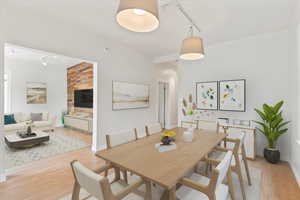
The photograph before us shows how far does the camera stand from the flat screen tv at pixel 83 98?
18.8ft

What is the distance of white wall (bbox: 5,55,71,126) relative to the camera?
5301 millimetres

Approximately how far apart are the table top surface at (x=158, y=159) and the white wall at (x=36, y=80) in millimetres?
6036

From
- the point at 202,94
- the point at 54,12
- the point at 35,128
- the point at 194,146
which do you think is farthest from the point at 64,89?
the point at 194,146

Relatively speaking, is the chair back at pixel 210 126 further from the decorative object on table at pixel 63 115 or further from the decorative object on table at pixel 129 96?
the decorative object on table at pixel 63 115

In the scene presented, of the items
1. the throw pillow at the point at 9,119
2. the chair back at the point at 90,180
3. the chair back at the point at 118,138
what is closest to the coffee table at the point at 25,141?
the throw pillow at the point at 9,119

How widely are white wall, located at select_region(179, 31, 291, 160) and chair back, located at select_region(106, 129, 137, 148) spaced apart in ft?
8.78

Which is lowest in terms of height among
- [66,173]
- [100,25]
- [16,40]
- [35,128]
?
[66,173]

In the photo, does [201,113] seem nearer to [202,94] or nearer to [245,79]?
[202,94]

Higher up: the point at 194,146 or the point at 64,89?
the point at 64,89

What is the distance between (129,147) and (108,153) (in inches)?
10.4

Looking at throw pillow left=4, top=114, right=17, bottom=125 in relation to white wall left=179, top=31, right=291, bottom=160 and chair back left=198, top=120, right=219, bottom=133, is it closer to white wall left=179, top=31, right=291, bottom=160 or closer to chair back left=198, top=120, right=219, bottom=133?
chair back left=198, top=120, right=219, bottom=133

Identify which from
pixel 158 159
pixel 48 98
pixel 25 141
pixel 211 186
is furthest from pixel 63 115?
pixel 211 186

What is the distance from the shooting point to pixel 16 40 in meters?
2.23

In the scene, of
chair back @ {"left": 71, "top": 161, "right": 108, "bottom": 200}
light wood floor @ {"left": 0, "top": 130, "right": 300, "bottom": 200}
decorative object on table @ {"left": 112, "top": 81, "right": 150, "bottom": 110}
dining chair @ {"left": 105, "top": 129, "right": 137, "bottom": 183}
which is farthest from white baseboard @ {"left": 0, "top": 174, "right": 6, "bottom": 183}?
decorative object on table @ {"left": 112, "top": 81, "right": 150, "bottom": 110}
